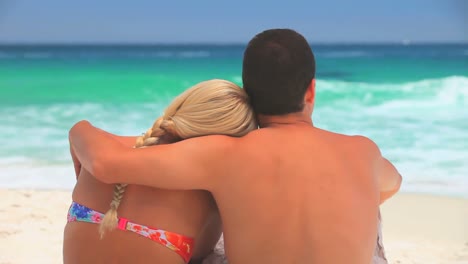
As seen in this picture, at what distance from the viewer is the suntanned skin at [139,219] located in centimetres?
181

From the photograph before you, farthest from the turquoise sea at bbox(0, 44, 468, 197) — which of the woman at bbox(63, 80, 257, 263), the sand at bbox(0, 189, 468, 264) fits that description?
the sand at bbox(0, 189, 468, 264)

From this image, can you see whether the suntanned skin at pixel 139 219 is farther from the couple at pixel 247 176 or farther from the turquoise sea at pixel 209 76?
the turquoise sea at pixel 209 76

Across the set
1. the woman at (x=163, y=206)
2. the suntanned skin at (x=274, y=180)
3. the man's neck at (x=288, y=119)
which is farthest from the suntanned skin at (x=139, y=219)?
the man's neck at (x=288, y=119)

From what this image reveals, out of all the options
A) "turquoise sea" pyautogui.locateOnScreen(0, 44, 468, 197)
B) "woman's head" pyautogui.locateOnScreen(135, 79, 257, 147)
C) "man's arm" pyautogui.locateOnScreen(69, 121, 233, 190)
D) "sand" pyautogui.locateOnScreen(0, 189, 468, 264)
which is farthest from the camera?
"turquoise sea" pyautogui.locateOnScreen(0, 44, 468, 197)

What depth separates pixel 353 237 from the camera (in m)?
1.76

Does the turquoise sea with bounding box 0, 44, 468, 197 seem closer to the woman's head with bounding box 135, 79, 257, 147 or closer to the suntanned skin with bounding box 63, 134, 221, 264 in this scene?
the woman's head with bounding box 135, 79, 257, 147

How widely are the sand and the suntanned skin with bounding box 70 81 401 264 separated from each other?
1910mm

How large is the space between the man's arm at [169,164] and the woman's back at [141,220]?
126 mm

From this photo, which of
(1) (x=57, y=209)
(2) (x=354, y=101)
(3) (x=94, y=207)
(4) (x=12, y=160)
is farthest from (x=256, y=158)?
(2) (x=354, y=101)

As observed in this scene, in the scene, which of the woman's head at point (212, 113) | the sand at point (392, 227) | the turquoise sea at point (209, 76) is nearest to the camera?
the woman's head at point (212, 113)

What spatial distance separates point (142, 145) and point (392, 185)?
755 millimetres

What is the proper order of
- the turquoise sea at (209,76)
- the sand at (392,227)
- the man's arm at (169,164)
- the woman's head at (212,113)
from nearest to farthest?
the man's arm at (169,164) < the woman's head at (212,113) < the sand at (392,227) < the turquoise sea at (209,76)

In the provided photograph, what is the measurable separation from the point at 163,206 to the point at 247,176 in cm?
27

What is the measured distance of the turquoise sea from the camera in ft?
19.8
